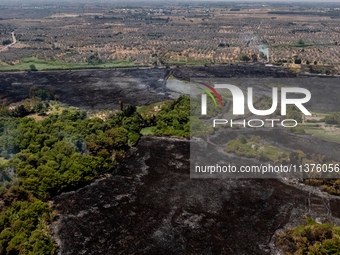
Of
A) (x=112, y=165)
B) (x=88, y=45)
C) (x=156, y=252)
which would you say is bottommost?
(x=156, y=252)

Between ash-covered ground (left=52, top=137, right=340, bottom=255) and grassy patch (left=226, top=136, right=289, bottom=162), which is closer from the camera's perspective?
ash-covered ground (left=52, top=137, right=340, bottom=255)

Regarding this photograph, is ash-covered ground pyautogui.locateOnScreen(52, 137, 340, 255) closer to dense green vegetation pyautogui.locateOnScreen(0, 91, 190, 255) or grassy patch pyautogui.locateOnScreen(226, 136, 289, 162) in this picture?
dense green vegetation pyautogui.locateOnScreen(0, 91, 190, 255)

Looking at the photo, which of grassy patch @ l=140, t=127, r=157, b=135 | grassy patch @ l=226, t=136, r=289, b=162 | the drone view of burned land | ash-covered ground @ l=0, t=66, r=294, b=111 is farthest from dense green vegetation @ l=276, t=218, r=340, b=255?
ash-covered ground @ l=0, t=66, r=294, b=111

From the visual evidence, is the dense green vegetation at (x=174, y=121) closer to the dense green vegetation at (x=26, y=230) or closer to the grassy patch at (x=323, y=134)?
the grassy patch at (x=323, y=134)

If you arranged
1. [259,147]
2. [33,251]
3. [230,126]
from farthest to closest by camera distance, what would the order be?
[230,126]
[259,147]
[33,251]

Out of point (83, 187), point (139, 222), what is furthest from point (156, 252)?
point (83, 187)

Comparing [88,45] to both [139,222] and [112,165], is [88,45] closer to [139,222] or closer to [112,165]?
[112,165]

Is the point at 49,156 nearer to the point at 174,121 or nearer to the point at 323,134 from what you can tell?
the point at 174,121

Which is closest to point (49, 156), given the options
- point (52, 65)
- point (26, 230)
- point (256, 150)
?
point (26, 230)
